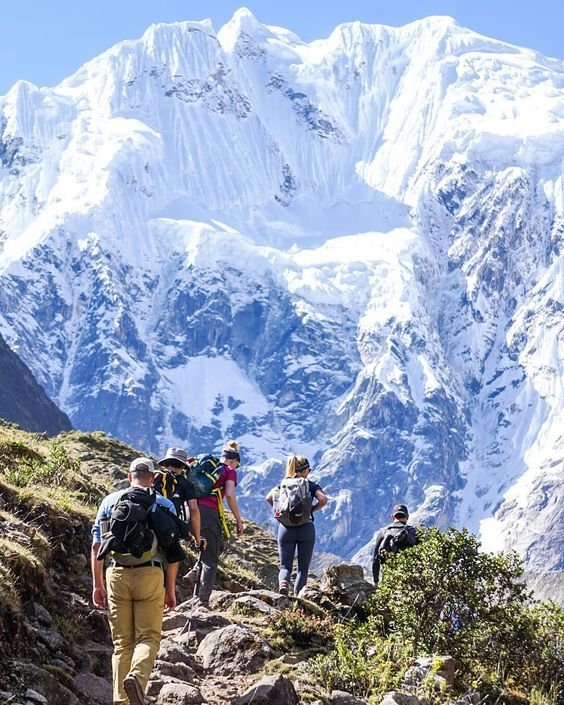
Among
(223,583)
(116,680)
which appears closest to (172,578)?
(116,680)

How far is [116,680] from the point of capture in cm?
1277

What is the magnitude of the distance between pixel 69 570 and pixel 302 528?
4.29 metres

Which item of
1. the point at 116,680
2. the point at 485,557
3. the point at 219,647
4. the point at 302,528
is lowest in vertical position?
the point at 116,680

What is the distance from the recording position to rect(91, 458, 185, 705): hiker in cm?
1299

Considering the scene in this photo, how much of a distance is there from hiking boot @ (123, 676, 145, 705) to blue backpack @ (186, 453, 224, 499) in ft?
19.4

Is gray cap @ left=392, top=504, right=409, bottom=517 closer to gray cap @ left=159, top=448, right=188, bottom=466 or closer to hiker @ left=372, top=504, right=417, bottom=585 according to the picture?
hiker @ left=372, top=504, right=417, bottom=585

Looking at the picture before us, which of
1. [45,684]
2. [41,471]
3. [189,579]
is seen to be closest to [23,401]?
[41,471]

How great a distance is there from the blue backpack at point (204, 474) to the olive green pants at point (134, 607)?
488cm

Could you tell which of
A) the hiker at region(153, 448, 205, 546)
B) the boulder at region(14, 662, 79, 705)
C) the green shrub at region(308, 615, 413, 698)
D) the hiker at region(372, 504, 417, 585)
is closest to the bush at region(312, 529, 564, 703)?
the green shrub at region(308, 615, 413, 698)

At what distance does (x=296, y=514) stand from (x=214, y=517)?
1.63 metres

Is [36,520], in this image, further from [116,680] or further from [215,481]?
[116,680]

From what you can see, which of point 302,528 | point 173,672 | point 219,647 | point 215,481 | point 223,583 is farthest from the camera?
point 223,583

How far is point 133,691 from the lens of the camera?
12.2 metres

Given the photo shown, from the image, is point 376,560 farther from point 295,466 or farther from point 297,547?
point 295,466
